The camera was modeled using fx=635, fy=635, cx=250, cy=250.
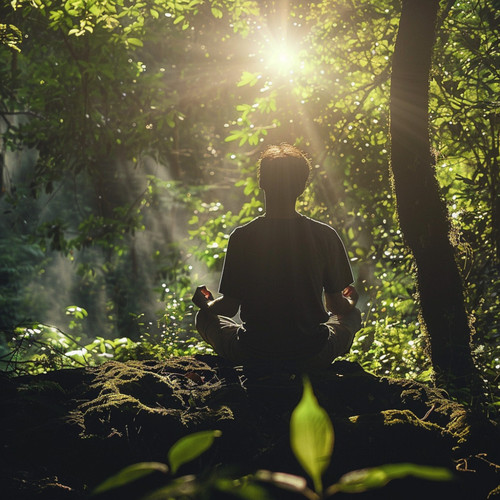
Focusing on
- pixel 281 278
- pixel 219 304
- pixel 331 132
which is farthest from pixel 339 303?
pixel 331 132

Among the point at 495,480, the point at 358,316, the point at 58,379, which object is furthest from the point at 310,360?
the point at 495,480

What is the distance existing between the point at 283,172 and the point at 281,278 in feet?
2.21

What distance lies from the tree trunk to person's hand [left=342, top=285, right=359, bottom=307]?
696 millimetres

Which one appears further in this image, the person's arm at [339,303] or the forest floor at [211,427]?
the person's arm at [339,303]

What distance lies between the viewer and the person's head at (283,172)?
4027mm

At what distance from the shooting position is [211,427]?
8.29ft

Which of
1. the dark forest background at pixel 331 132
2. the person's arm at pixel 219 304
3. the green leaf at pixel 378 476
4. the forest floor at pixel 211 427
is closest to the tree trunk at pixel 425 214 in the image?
the dark forest background at pixel 331 132

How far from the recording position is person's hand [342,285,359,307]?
4.44m

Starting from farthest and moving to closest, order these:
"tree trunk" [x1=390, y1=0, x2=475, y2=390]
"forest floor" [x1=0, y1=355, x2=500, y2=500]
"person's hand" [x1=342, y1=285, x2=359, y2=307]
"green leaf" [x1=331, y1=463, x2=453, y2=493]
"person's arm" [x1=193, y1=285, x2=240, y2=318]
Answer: "tree trunk" [x1=390, y1=0, x2=475, y2=390], "person's hand" [x1=342, y1=285, x2=359, y2=307], "person's arm" [x1=193, y1=285, x2=240, y2=318], "forest floor" [x1=0, y1=355, x2=500, y2=500], "green leaf" [x1=331, y1=463, x2=453, y2=493]

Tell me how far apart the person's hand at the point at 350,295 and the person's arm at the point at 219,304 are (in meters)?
0.81

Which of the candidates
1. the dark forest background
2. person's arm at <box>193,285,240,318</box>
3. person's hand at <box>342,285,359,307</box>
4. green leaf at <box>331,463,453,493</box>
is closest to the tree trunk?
the dark forest background

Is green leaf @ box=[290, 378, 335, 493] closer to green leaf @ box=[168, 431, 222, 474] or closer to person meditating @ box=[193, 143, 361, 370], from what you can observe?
green leaf @ box=[168, 431, 222, 474]

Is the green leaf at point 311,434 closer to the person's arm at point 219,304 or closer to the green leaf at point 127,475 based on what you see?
the green leaf at point 127,475

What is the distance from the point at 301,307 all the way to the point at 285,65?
15.0 feet
